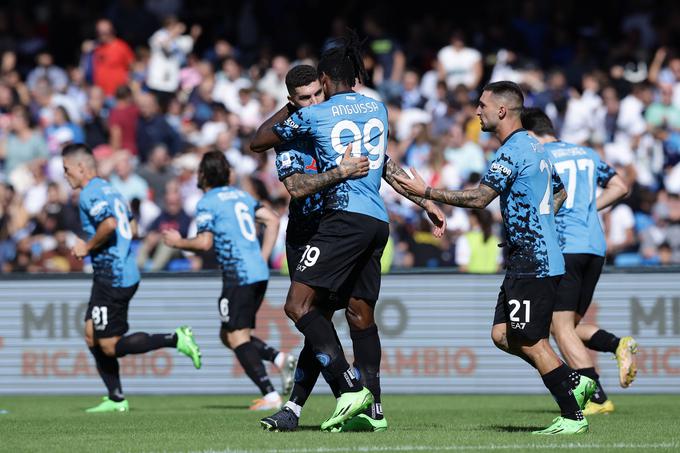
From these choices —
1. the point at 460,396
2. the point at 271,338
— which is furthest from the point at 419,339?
the point at 271,338

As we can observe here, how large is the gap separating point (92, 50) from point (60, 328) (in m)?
9.04

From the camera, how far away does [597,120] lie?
19062 millimetres

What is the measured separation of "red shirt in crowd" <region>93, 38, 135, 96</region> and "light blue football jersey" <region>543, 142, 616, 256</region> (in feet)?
41.0

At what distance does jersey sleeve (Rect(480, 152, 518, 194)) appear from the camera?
811 centimetres

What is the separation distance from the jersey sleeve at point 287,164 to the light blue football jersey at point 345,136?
0.16 metres

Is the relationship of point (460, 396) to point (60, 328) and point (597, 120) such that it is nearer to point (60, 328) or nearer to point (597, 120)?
point (60, 328)

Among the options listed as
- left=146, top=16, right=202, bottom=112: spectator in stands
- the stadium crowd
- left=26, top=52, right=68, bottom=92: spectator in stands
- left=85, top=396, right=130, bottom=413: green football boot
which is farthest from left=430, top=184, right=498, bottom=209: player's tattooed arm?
left=26, top=52, right=68, bottom=92: spectator in stands

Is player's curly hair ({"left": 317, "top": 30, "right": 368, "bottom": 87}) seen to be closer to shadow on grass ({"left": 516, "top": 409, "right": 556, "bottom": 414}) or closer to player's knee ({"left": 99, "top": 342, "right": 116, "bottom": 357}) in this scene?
shadow on grass ({"left": 516, "top": 409, "right": 556, "bottom": 414})

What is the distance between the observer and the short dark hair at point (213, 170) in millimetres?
11680

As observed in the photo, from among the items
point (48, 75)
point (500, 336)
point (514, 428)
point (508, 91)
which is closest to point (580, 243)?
point (514, 428)

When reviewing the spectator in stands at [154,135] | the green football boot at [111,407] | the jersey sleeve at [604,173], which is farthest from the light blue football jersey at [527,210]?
the spectator in stands at [154,135]

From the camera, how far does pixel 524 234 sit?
27.2ft

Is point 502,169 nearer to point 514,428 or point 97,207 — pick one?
point 514,428

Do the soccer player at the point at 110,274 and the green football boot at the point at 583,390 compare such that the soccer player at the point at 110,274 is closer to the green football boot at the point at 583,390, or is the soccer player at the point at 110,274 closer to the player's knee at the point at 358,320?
the player's knee at the point at 358,320
